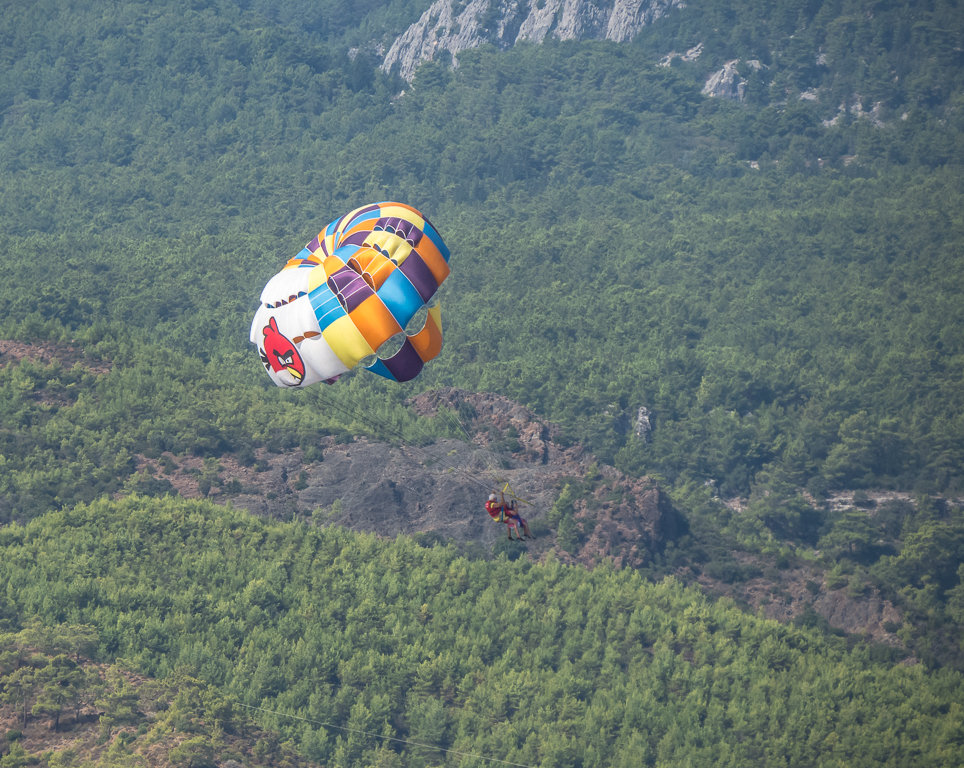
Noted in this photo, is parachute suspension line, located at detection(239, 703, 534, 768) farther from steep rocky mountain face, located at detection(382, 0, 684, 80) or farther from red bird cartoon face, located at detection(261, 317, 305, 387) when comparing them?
steep rocky mountain face, located at detection(382, 0, 684, 80)

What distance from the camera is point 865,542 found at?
3969 inches

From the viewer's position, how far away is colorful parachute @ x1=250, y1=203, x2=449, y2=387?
53562 millimetres

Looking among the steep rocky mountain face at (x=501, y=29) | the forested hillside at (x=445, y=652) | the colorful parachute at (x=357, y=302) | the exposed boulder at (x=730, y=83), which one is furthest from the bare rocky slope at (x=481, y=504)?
the steep rocky mountain face at (x=501, y=29)

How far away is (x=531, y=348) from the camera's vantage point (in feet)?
392

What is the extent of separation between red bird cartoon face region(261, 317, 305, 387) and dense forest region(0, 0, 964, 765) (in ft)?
57.5

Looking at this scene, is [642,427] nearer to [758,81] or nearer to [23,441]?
[23,441]

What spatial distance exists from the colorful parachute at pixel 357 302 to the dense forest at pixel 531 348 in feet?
59.5

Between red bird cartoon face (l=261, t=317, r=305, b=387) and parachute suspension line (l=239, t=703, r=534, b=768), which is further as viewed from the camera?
parachute suspension line (l=239, t=703, r=534, b=768)

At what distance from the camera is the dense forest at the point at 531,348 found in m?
72.2

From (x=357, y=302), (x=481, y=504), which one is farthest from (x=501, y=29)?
(x=357, y=302)

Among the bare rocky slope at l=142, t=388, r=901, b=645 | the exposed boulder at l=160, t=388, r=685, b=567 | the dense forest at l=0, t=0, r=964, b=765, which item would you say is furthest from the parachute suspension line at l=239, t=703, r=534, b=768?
the exposed boulder at l=160, t=388, r=685, b=567

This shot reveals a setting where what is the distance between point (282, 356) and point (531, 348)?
6530 centimetres

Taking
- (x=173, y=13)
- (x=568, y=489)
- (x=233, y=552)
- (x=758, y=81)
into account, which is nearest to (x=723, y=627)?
(x=568, y=489)

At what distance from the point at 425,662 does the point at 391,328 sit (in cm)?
2255
